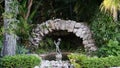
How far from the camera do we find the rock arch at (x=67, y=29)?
13.0 m

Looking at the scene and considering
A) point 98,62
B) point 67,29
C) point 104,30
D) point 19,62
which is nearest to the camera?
point 98,62

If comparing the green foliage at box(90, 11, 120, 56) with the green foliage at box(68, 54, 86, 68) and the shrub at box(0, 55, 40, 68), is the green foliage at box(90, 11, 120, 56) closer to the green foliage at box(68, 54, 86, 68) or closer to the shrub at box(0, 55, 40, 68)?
the green foliage at box(68, 54, 86, 68)

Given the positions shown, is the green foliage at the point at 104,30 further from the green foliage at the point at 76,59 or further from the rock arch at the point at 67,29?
the green foliage at the point at 76,59

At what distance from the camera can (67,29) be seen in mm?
13383

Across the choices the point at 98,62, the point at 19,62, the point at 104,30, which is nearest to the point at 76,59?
the point at 98,62

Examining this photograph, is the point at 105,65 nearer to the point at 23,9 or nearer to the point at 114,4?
the point at 114,4

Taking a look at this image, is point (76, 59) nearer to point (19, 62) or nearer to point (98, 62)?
point (98, 62)

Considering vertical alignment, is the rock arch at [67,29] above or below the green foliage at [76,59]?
above

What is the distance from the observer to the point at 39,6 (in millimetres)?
14828

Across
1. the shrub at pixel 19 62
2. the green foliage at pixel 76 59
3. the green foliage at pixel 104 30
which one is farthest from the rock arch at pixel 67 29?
the shrub at pixel 19 62

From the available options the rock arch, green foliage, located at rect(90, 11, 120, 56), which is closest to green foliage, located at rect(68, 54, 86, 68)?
green foliage, located at rect(90, 11, 120, 56)

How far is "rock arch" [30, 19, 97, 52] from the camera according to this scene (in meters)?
13.0

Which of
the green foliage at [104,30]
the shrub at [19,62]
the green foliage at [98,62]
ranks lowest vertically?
the green foliage at [98,62]

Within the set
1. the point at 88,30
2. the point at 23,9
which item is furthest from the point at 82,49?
the point at 23,9
